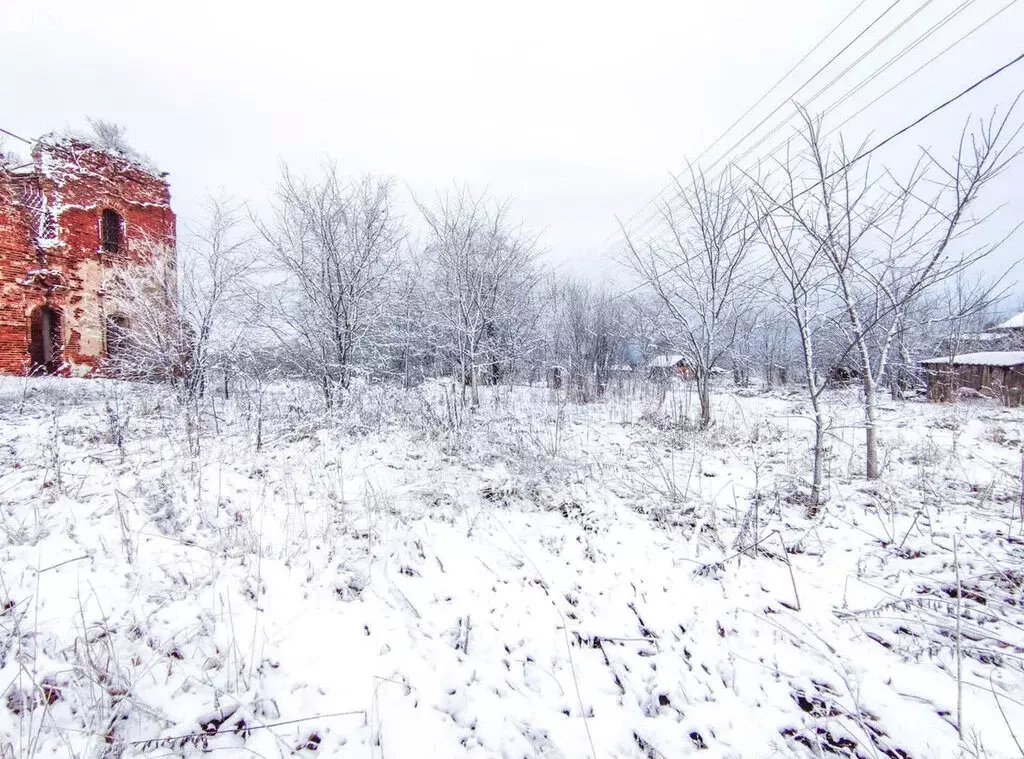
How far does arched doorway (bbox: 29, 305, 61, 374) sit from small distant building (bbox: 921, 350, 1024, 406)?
28818 millimetres

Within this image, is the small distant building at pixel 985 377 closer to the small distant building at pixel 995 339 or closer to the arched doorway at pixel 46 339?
the small distant building at pixel 995 339

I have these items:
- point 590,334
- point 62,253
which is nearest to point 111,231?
point 62,253

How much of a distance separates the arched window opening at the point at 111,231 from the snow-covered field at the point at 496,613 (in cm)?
1439

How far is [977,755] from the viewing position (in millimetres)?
1511

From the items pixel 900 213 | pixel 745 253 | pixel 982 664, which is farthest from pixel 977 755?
pixel 745 253

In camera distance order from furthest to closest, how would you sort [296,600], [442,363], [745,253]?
[442,363] < [745,253] < [296,600]

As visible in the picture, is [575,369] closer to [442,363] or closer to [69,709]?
[442,363]

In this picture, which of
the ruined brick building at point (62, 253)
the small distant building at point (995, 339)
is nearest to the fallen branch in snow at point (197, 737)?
the ruined brick building at point (62, 253)

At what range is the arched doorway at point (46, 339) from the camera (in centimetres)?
1312

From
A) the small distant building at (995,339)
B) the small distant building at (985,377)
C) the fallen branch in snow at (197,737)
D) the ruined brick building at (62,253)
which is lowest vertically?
the fallen branch in snow at (197,737)

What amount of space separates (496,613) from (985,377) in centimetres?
2166

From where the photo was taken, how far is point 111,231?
14.7 meters

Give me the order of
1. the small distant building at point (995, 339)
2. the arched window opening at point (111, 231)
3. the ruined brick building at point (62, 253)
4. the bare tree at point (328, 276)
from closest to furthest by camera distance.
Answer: the bare tree at point (328, 276) → the ruined brick building at point (62, 253) → the arched window opening at point (111, 231) → the small distant building at point (995, 339)

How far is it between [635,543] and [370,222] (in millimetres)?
8298
